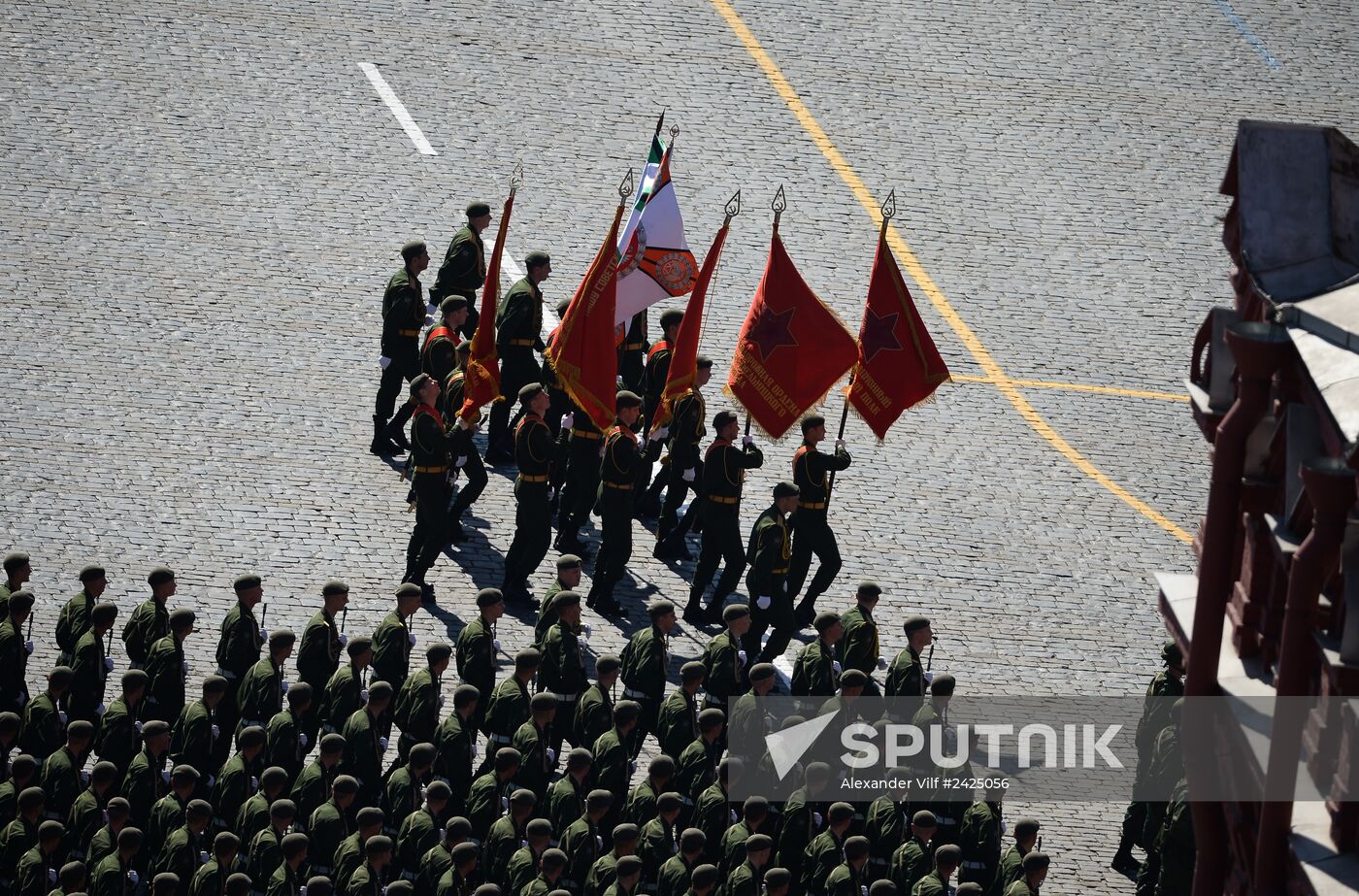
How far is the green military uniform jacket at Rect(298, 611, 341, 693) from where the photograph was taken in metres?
15.9

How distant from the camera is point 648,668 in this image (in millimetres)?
16047

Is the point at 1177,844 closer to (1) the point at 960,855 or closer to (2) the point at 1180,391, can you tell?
(1) the point at 960,855

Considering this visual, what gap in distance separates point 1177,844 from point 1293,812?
588cm

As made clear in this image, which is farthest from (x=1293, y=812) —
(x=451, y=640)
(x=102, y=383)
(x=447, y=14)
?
(x=447, y=14)

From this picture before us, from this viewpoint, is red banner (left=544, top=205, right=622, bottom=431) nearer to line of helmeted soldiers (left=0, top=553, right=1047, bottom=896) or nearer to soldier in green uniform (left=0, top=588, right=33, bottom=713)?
line of helmeted soldiers (left=0, top=553, right=1047, bottom=896)

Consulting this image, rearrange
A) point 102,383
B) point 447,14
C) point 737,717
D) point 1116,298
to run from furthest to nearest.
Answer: point 447,14, point 1116,298, point 102,383, point 737,717

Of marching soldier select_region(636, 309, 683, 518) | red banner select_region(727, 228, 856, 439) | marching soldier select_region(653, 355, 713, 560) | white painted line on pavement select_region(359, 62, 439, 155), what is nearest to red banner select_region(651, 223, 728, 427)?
marching soldier select_region(653, 355, 713, 560)

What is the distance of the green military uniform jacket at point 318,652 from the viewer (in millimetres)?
15898

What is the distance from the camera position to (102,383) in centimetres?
2081

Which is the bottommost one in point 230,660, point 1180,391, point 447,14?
point 230,660

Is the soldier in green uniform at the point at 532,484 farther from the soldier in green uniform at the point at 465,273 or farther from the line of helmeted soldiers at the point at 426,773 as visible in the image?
the soldier in green uniform at the point at 465,273

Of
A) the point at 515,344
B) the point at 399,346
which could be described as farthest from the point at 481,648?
the point at 399,346

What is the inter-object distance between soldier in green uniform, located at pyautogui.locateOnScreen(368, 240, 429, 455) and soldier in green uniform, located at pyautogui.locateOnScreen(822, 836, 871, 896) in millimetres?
7377

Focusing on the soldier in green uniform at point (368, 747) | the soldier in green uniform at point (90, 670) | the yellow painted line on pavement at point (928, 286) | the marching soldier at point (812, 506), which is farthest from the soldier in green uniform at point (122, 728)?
the yellow painted line on pavement at point (928, 286)
